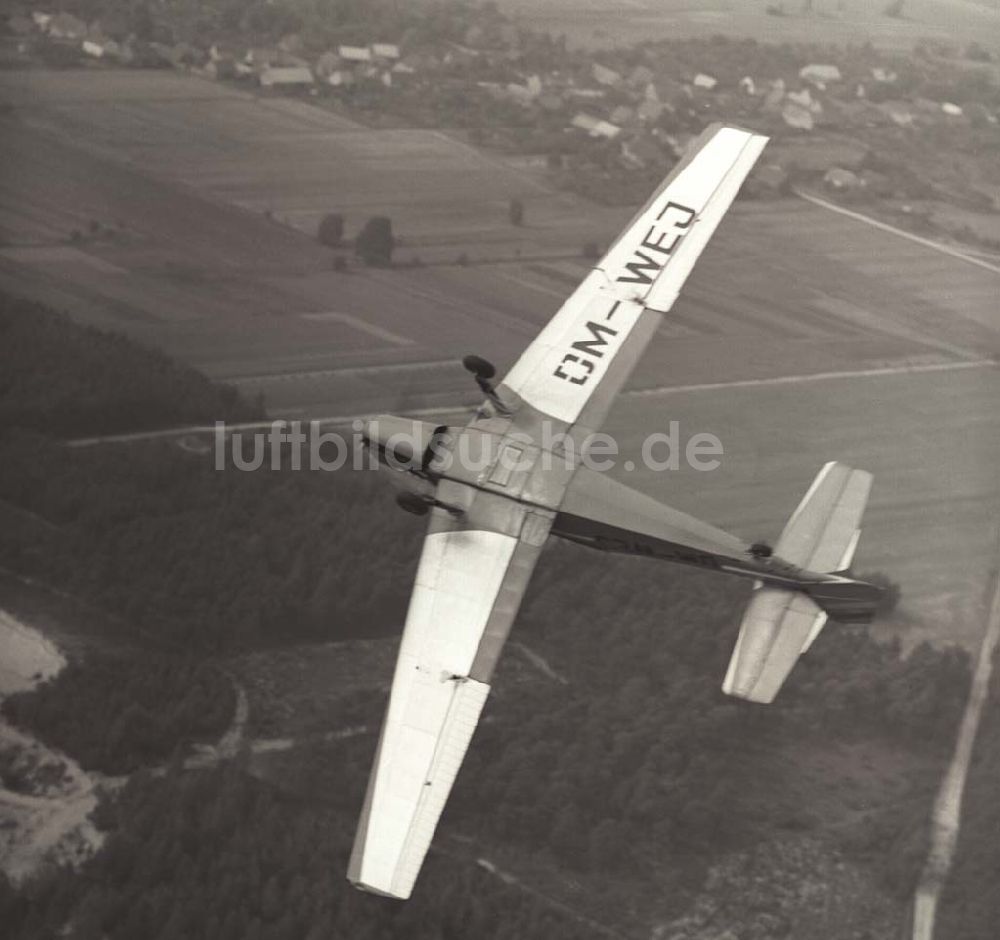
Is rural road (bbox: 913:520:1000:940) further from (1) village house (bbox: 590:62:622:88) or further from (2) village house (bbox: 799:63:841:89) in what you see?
(2) village house (bbox: 799:63:841:89)

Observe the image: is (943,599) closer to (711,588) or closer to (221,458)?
(711,588)

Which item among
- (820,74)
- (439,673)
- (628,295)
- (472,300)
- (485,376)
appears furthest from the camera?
(820,74)

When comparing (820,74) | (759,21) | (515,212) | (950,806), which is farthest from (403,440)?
(759,21)

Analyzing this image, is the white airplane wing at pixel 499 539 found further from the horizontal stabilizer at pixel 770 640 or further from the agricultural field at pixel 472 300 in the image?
the agricultural field at pixel 472 300

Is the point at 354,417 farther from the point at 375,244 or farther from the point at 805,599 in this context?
the point at 805,599

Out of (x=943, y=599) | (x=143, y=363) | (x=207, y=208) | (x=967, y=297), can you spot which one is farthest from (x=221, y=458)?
(x=967, y=297)

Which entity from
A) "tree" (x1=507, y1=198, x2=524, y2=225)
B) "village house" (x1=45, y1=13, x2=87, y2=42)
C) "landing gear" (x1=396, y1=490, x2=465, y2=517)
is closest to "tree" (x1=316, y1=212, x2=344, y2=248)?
"tree" (x1=507, y1=198, x2=524, y2=225)
